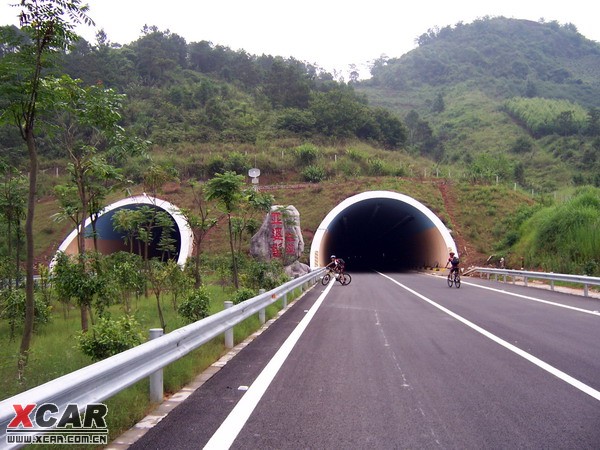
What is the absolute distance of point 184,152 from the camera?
53.1 m

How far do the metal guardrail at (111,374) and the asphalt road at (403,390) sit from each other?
0.47 m

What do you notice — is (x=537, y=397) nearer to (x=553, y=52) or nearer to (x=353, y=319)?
(x=353, y=319)

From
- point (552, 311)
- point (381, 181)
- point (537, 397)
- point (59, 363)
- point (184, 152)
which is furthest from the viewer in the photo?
point (184, 152)

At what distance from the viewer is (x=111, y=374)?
3.86m

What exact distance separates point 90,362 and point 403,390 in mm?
3808

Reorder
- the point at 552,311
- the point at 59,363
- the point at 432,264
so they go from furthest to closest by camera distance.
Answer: the point at 432,264
the point at 552,311
the point at 59,363

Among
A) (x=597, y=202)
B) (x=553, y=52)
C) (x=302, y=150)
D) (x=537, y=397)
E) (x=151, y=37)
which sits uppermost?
(x=553, y=52)

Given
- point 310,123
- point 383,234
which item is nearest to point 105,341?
point 383,234

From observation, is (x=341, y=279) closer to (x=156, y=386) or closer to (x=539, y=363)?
(x=539, y=363)

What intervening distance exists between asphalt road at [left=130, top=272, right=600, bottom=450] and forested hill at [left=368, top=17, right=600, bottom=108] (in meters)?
108

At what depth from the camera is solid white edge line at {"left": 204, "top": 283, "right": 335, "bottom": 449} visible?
3.84 m

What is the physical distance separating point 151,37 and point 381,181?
5252cm

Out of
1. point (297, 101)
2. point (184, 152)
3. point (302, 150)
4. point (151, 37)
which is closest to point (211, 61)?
point (151, 37)

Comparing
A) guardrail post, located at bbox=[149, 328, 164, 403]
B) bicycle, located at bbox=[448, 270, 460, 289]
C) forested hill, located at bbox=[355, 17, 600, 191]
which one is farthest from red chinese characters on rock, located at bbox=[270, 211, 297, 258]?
forested hill, located at bbox=[355, 17, 600, 191]
